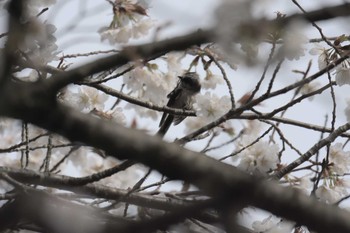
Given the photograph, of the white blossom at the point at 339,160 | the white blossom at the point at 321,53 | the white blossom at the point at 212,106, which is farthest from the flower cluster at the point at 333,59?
the white blossom at the point at 212,106

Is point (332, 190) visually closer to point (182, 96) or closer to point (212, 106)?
point (212, 106)

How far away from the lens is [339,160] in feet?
11.1

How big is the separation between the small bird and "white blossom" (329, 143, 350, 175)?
106 cm

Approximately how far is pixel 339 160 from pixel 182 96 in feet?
4.41

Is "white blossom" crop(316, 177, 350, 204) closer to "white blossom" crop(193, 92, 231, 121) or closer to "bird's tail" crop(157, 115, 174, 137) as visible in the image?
"white blossom" crop(193, 92, 231, 121)

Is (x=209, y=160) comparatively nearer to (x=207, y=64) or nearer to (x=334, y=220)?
(x=334, y=220)

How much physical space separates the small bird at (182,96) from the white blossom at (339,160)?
3.48 ft

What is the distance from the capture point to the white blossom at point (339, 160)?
11.0 feet

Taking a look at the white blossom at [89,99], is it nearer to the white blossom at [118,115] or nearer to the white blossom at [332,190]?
the white blossom at [118,115]

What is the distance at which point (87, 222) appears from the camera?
1.27 meters

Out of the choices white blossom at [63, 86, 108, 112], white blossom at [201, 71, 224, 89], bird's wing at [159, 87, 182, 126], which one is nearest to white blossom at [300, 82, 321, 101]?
white blossom at [201, 71, 224, 89]

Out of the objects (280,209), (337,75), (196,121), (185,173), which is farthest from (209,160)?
(196,121)

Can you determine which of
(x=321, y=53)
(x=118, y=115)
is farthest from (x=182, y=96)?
(x=321, y=53)

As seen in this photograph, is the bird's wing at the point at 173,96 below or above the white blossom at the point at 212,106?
above
